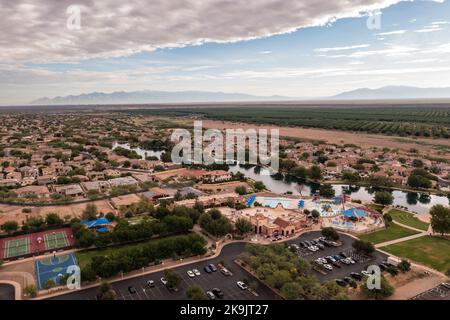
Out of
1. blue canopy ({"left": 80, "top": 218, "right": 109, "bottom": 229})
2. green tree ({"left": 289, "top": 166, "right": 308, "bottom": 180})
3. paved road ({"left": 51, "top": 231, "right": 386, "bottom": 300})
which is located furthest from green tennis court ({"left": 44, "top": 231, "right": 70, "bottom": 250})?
green tree ({"left": 289, "top": 166, "right": 308, "bottom": 180})

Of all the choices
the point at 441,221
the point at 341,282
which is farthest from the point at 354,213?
the point at 341,282

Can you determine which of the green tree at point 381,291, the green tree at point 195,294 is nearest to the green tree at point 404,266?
the green tree at point 381,291

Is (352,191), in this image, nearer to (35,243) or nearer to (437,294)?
(437,294)

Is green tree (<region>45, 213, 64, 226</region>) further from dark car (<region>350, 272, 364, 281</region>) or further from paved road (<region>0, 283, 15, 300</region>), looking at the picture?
dark car (<region>350, 272, 364, 281</region>)

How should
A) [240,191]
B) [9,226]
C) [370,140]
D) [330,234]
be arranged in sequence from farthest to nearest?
[370,140] → [240,191] → [9,226] → [330,234]

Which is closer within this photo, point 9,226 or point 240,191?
point 9,226
